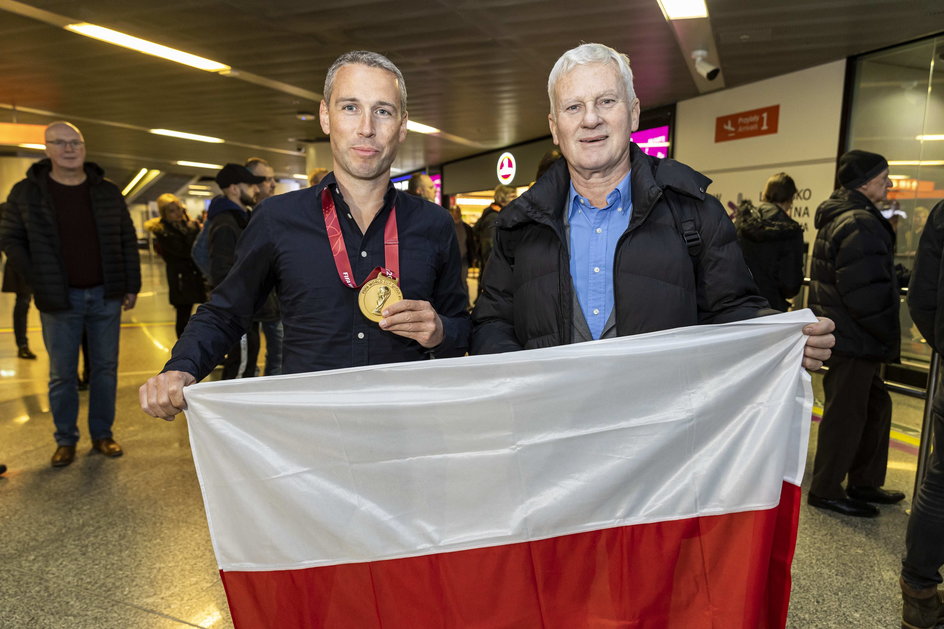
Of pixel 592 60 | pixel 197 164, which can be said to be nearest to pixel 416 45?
pixel 592 60

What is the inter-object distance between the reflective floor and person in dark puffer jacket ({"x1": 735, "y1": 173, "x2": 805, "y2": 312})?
132 cm

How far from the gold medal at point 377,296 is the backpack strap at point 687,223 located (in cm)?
70

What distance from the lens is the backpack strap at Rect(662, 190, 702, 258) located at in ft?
5.02

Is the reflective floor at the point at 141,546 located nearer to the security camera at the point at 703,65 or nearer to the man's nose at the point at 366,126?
the man's nose at the point at 366,126

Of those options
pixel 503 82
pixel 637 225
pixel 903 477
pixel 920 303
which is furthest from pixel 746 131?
pixel 637 225

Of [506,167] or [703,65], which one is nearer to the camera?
[703,65]

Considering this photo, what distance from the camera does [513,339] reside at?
1729 millimetres

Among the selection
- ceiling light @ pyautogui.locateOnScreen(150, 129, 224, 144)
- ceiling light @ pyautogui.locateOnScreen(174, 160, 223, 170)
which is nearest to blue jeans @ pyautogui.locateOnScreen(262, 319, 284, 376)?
ceiling light @ pyautogui.locateOnScreen(150, 129, 224, 144)

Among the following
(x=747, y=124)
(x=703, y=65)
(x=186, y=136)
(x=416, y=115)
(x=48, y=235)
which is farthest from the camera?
(x=186, y=136)

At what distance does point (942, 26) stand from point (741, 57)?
1.92m

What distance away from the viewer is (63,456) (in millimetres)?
4004

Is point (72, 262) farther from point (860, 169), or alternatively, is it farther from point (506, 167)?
point (506, 167)

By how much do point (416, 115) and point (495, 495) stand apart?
11.1 metres

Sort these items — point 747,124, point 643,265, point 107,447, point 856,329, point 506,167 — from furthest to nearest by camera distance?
point 506,167
point 747,124
point 107,447
point 856,329
point 643,265
